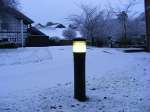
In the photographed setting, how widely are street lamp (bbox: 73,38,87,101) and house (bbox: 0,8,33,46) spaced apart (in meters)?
28.9

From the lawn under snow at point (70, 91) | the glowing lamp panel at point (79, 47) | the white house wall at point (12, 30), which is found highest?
the white house wall at point (12, 30)

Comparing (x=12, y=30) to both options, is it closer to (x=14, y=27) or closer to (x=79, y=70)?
(x=14, y=27)

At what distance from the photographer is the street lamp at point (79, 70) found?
26.2 ft

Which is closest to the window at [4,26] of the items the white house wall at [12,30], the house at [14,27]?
the house at [14,27]

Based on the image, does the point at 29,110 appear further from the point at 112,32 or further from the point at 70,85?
the point at 112,32

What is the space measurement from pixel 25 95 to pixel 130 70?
4.55 meters

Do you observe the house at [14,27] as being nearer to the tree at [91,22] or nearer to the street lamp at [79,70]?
the tree at [91,22]

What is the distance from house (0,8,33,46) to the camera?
3734cm

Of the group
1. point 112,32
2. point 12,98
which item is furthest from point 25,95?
point 112,32

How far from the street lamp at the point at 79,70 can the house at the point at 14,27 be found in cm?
2895

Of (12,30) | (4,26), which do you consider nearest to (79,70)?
(12,30)

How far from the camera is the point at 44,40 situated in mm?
41906

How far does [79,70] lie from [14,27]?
3101 centimetres

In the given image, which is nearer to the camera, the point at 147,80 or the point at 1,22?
the point at 147,80
